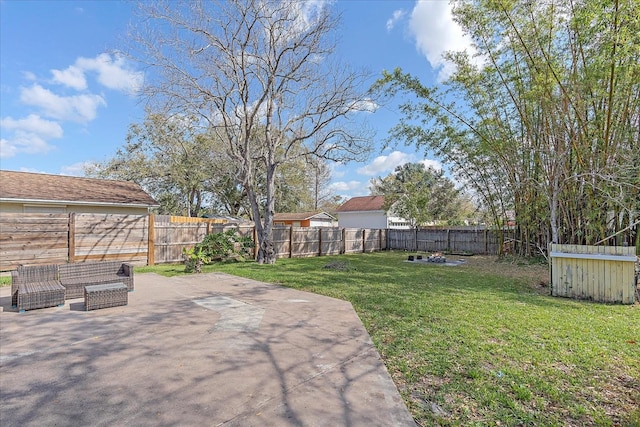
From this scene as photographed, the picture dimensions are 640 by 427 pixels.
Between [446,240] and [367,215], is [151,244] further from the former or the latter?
[367,215]

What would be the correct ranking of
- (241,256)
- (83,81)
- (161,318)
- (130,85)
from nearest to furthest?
1. (161,318)
2. (130,85)
3. (83,81)
4. (241,256)

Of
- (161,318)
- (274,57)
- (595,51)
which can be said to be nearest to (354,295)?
(161,318)

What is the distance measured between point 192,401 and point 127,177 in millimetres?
19360

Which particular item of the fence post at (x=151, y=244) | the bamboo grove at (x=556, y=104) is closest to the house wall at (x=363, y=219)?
the bamboo grove at (x=556, y=104)

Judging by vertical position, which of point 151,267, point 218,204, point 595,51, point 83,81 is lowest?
point 151,267

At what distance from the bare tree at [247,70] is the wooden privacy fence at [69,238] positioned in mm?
3655

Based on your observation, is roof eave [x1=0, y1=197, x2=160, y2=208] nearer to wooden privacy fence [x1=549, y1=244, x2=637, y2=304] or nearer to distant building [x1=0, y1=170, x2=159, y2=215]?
distant building [x1=0, y1=170, x2=159, y2=215]

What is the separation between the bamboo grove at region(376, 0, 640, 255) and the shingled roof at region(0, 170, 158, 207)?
996cm

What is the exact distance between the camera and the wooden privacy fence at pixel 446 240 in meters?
14.8

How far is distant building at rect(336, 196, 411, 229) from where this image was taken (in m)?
25.0

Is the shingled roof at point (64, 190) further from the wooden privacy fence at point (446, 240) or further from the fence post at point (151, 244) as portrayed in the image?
the wooden privacy fence at point (446, 240)

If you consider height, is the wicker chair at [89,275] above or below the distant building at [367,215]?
below

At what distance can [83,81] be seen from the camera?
1010 cm

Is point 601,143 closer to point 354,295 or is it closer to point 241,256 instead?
point 354,295
